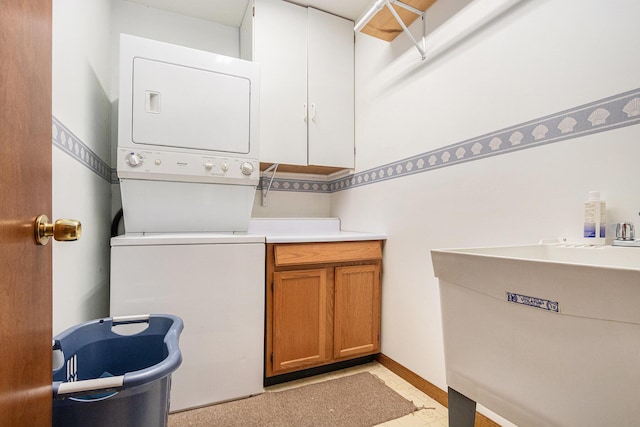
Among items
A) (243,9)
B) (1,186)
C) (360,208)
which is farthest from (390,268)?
(243,9)

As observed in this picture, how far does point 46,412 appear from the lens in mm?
603

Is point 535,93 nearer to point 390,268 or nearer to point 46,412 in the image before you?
point 390,268

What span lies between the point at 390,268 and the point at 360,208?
20.6 inches

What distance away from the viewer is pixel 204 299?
4.99 feet

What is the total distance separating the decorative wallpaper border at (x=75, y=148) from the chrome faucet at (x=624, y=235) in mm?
1651

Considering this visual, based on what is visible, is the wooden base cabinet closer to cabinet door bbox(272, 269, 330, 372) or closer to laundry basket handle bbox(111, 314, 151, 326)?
cabinet door bbox(272, 269, 330, 372)

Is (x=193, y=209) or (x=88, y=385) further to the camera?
(x=193, y=209)

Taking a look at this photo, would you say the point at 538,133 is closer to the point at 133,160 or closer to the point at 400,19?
the point at 400,19

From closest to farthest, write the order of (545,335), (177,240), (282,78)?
(545,335), (177,240), (282,78)

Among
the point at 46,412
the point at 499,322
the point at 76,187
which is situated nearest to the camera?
the point at 46,412

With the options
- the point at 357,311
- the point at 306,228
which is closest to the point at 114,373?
the point at 357,311

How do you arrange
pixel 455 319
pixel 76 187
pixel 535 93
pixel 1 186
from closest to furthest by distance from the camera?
pixel 1 186, pixel 455 319, pixel 535 93, pixel 76 187

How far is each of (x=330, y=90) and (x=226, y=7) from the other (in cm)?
93

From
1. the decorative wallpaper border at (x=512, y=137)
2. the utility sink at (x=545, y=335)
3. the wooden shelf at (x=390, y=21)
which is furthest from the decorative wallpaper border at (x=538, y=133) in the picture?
the wooden shelf at (x=390, y=21)
